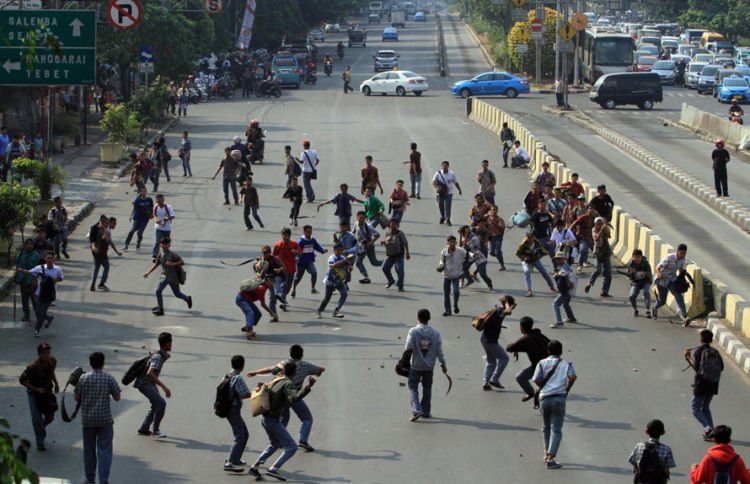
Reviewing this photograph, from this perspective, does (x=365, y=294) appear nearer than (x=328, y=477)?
No

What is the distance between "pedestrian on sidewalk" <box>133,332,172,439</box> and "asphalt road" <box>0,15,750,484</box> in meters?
0.18

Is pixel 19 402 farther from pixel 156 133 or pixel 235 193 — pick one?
pixel 156 133

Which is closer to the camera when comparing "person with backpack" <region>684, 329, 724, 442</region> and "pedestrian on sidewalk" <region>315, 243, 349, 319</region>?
"person with backpack" <region>684, 329, 724, 442</region>

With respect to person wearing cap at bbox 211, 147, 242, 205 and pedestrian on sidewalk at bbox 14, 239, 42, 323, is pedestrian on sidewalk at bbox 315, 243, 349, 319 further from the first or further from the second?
person wearing cap at bbox 211, 147, 242, 205

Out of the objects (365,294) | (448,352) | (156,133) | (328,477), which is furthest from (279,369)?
(156,133)

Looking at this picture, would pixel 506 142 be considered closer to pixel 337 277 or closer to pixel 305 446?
pixel 337 277

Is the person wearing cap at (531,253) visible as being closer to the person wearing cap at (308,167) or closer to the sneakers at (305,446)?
the sneakers at (305,446)

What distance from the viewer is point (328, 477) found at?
13086mm

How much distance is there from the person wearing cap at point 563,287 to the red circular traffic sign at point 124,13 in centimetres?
1623

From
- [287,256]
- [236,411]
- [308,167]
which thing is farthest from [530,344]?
[308,167]

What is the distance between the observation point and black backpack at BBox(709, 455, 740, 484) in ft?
35.1

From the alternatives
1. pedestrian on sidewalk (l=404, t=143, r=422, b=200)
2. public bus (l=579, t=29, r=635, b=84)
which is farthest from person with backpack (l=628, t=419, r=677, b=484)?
public bus (l=579, t=29, r=635, b=84)

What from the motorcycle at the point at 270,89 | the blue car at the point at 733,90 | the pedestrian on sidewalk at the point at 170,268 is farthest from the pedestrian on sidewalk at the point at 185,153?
the blue car at the point at 733,90

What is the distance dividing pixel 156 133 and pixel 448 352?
1305 inches
